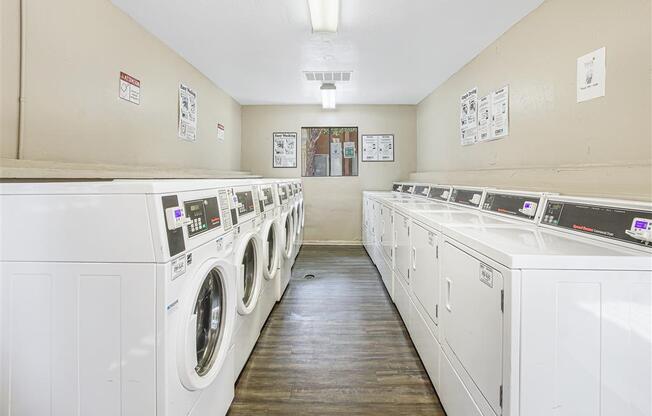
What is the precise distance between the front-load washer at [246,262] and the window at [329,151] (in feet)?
11.0

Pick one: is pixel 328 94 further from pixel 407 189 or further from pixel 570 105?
pixel 570 105

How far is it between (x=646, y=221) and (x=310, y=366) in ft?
5.77

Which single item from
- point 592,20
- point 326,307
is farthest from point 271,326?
point 592,20

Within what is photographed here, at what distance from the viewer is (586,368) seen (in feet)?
3.05

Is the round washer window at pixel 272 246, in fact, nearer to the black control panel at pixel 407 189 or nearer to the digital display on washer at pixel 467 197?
the digital display on washer at pixel 467 197

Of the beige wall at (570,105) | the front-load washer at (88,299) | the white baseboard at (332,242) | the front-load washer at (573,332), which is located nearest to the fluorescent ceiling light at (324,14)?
the beige wall at (570,105)

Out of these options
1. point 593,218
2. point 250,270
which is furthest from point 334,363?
point 593,218

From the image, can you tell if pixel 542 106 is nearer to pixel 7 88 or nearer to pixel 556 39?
pixel 556 39

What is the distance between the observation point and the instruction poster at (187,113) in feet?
10.9

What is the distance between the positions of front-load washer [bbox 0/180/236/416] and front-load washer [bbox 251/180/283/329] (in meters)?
1.16

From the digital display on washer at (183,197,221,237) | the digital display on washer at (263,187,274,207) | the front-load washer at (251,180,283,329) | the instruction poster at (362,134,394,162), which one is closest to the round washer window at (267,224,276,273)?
the front-load washer at (251,180,283,329)

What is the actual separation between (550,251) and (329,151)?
4639 millimetres

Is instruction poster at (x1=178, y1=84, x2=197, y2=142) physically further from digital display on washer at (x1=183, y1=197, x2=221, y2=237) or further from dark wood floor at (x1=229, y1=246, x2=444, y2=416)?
digital display on washer at (x1=183, y1=197, x2=221, y2=237)

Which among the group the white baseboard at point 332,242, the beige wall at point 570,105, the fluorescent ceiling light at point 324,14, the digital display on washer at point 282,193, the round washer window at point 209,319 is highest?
the fluorescent ceiling light at point 324,14
